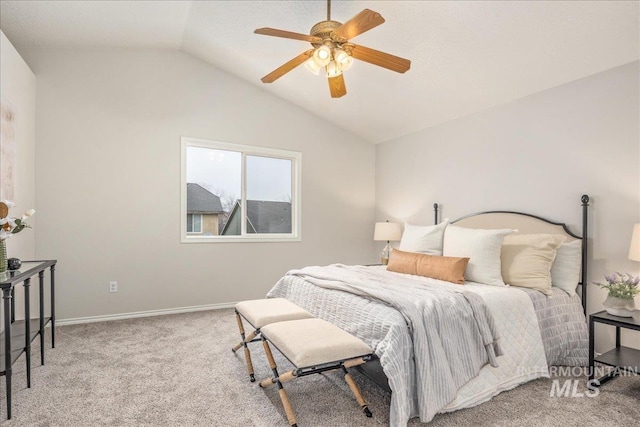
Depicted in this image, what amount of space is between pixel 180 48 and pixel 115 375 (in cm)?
351

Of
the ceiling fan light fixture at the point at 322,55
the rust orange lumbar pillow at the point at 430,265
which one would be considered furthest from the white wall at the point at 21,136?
the rust orange lumbar pillow at the point at 430,265

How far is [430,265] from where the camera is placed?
309 centimetres

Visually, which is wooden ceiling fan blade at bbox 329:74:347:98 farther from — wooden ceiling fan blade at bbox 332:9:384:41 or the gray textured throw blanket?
the gray textured throw blanket

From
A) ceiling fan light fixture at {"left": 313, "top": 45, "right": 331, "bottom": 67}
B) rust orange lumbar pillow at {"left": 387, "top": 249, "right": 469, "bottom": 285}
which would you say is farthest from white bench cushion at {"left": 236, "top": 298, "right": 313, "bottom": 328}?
ceiling fan light fixture at {"left": 313, "top": 45, "right": 331, "bottom": 67}

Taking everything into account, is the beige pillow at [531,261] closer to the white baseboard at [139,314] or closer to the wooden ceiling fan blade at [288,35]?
the wooden ceiling fan blade at [288,35]

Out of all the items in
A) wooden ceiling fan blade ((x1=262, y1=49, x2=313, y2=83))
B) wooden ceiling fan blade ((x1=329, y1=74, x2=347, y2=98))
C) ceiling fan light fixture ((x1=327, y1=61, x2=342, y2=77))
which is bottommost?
wooden ceiling fan blade ((x1=329, y1=74, x2=347, y2=98))

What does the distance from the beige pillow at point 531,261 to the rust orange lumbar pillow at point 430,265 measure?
0.33 metres

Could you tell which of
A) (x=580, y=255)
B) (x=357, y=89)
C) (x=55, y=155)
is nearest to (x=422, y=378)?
(x=580, y=255)

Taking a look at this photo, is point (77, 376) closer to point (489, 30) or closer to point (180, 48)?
point (180, 48)

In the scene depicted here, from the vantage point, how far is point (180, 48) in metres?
4.20

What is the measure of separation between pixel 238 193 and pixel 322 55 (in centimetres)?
275

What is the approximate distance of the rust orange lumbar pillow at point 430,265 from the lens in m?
2.89

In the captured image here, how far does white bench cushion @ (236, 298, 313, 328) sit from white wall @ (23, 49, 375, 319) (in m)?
1.86

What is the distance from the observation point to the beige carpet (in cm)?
198
